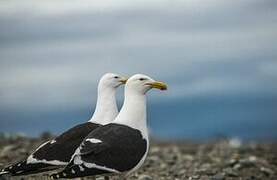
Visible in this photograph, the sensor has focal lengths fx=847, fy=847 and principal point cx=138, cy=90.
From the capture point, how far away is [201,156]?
72.0 feet

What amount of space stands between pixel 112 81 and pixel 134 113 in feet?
5.05

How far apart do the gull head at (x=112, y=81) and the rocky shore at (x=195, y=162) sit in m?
1.87

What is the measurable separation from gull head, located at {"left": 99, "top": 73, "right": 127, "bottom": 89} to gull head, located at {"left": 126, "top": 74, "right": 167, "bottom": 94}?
1.17 meters

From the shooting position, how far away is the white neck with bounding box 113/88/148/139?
40.6 ft

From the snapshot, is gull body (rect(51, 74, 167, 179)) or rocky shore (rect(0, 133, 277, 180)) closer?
gull body (rect(51, 74, 167, 179))

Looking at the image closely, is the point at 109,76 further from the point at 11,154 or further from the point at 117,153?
the point at 11,154

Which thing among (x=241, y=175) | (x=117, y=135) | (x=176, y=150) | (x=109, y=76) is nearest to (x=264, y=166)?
(x=241, y=175)

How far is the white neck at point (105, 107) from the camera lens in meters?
13.3

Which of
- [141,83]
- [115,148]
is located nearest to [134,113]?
[141,83]

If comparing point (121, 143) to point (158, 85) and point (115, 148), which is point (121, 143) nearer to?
point (115, 148)

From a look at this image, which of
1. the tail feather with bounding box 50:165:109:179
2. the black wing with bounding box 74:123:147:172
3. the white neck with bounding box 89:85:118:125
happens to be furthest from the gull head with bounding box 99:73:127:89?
the tail feather with bounding box 50:165:109:179

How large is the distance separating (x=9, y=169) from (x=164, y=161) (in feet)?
25.1

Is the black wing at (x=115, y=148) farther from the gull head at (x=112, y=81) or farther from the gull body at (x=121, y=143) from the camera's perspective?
the gull head at (x=112, y=81)

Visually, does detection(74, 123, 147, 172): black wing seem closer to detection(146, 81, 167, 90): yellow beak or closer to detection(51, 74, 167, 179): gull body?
detection(51, 74, 167, 179): gull body
